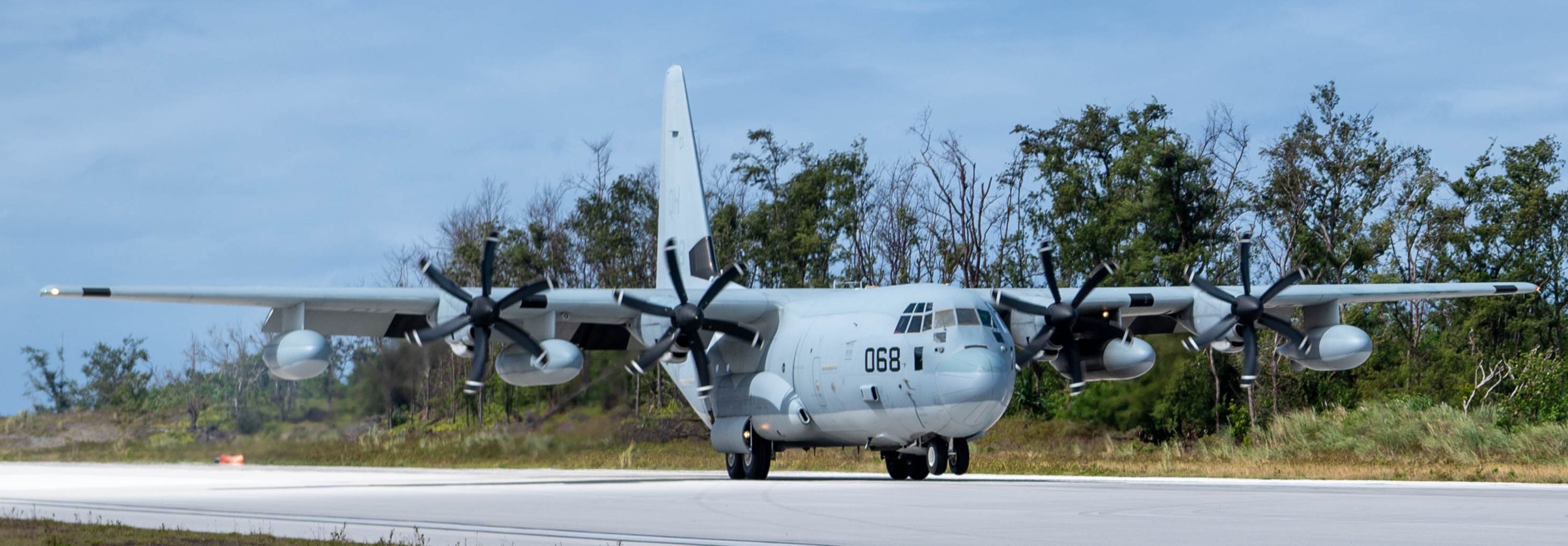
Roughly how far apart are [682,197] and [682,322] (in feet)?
25.2

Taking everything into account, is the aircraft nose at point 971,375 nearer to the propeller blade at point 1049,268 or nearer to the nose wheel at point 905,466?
the propeller blade at point 1049,268

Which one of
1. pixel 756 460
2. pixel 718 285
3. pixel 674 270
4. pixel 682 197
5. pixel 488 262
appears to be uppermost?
pixel 682 197

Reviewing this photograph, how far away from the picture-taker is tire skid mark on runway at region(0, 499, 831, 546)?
476 inches

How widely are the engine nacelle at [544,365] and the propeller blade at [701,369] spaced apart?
2.22 metres

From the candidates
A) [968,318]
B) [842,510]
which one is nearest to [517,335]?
[968,318]

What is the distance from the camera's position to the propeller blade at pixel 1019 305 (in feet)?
85.7

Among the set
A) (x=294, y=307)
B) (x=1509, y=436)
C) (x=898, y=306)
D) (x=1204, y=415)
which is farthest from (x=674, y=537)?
(x=1204, y=415)

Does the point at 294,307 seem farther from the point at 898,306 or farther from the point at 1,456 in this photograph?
the point at 1,456

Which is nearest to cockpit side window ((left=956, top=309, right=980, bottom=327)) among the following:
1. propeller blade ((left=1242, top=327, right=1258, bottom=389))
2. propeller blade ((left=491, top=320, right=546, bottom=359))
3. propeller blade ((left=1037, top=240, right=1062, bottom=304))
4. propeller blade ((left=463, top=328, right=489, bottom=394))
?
propeller blade ((left=1037, top=240, right=1062, bottom=304))

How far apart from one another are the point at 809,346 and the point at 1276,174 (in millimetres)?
30773

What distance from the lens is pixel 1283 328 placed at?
27125mm

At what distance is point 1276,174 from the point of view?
50.8 metres

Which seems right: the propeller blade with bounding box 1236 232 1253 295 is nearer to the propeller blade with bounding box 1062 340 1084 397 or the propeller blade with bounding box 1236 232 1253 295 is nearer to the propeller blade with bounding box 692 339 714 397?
the propeller blade with bounding box 1062 340 1084 397

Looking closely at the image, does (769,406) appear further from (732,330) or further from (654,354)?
(654,354)
